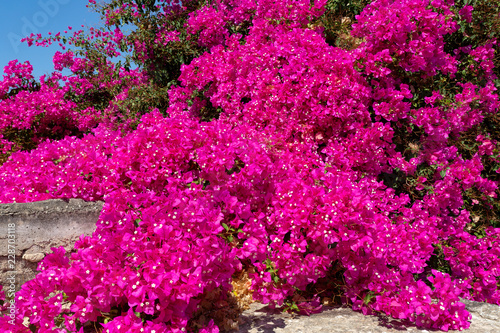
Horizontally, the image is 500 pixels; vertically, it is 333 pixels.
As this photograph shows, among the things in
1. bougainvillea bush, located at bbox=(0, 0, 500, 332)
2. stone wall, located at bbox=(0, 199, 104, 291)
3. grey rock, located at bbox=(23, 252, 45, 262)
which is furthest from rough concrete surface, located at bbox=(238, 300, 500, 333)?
grey rock, located at bbox=(23, 252, 45, 262)

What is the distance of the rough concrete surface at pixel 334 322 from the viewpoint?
121 inches

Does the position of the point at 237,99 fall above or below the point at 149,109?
below

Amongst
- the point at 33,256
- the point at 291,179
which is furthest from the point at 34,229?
the point at 291,179

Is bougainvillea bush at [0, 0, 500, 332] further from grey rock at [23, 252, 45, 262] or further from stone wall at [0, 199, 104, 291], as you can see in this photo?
grey rock at [23, 252, 45, 262]

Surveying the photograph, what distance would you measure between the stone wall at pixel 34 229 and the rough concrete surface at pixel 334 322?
7.09 feet

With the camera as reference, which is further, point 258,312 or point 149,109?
point 149,109

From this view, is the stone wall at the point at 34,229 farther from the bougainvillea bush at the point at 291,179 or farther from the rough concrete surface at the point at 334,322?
the rough concrete surface at the point at 334,322

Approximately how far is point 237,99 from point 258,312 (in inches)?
130

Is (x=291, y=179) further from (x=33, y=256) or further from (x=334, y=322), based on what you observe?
(x=33, y=256)

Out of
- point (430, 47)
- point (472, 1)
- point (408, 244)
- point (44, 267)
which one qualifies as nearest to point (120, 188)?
point (44, 267)

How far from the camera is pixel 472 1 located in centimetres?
528

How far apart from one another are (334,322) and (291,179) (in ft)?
4.74

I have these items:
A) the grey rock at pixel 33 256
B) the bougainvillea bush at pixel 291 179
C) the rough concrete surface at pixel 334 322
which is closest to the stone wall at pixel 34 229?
the grey rock at pixel 33 256

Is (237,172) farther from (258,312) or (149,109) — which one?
(149,109)
